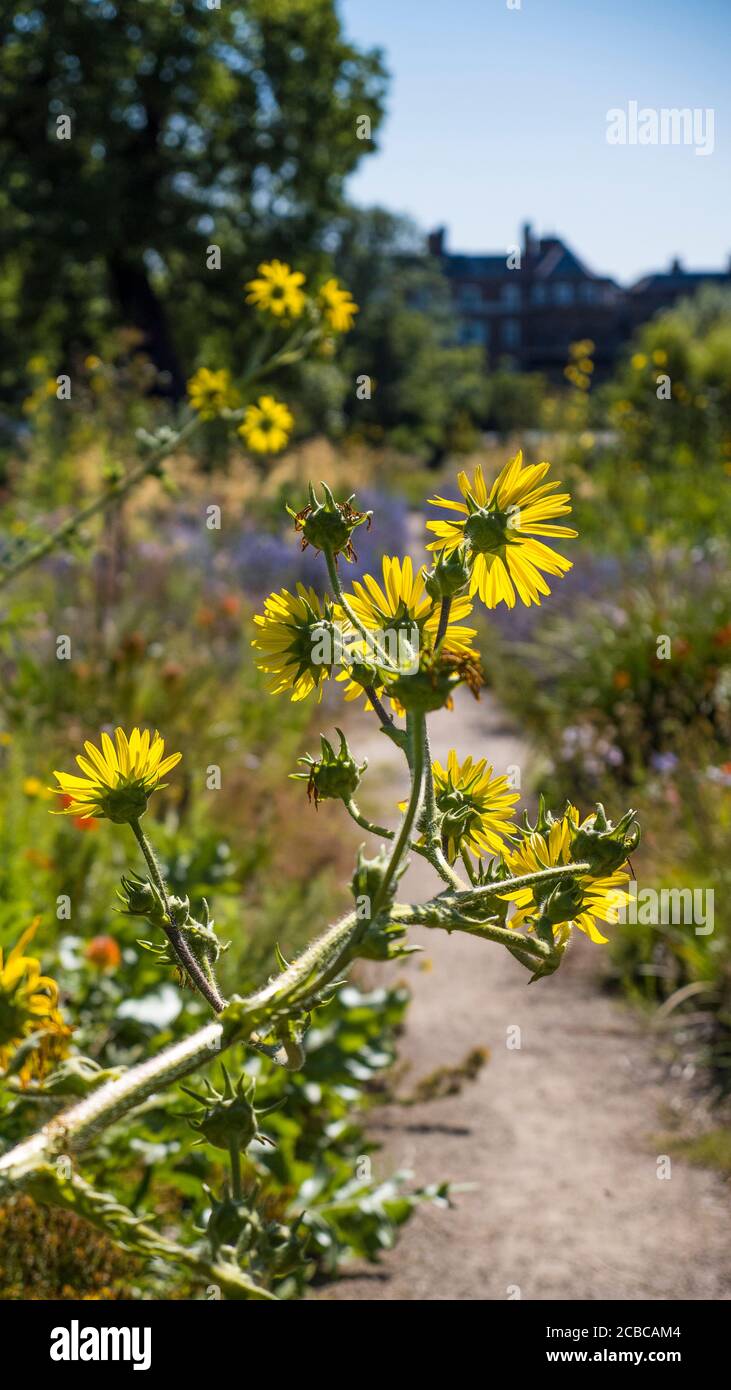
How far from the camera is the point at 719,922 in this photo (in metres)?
3.43

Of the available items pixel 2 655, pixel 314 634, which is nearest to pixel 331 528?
pixel 314 634

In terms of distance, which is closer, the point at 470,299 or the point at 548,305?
the point at 548,305

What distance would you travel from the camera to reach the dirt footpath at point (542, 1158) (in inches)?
94.0

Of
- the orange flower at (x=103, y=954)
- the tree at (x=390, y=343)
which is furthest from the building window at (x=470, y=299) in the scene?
the orange flower at (x=103, y=954)

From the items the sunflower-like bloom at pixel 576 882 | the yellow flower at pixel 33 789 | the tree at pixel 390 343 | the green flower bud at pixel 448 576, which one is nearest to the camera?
the green flower bud at pixel 448 576

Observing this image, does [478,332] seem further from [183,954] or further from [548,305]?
[183,954]

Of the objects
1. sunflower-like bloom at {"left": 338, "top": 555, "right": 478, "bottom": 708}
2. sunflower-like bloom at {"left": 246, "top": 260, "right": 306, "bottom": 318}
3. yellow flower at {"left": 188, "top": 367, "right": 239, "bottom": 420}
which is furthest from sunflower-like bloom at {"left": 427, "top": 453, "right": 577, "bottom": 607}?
sunflower-like bloom at {"left": 246, "top": 260, "right": 306, "bottom": 318}

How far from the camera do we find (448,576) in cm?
90

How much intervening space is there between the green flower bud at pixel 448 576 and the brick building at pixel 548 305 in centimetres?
4868

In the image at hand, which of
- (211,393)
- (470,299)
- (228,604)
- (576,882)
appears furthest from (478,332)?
(576,882)

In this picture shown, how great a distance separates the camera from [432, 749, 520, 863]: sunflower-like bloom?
1097 mm

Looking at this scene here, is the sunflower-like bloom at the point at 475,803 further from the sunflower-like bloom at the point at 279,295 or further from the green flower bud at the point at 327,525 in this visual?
the sunflower-like bloom at the point at 279,295
